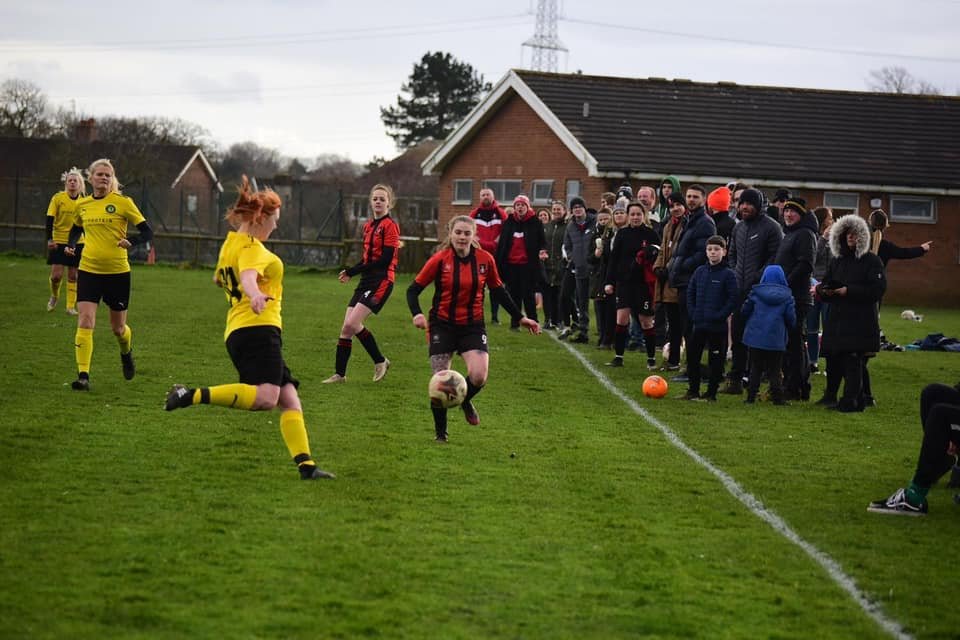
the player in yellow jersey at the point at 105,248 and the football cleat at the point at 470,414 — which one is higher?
the player in yellow jersey at the point at 105,248

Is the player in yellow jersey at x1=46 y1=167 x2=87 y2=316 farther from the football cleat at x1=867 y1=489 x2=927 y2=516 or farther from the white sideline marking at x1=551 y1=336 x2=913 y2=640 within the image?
the football cleat at x1=867 y1=489 x2=927 y2=516

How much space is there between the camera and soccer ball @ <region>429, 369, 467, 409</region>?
9.76 m

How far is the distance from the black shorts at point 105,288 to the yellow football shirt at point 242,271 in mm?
4467

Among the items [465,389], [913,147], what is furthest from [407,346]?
[913,147]

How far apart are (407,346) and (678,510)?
35.2 feet

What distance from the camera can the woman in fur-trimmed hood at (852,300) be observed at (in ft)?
42.3

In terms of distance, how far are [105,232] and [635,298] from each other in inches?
268

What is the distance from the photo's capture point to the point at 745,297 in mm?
14094

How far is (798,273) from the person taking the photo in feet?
45.0

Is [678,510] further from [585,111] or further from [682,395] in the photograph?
[585,111]

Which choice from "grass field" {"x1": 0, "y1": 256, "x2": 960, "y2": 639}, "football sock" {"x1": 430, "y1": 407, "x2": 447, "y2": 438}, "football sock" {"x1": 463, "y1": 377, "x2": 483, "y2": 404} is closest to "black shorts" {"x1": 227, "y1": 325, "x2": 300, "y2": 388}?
"grass field" {"x1": 0, "y1": 256, "x2": 960, "y2": 639}

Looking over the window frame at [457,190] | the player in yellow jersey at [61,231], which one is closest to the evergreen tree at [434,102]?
the window frame at [457,190]

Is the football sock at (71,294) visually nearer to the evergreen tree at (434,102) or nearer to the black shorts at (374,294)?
the black shorts at (374,294)

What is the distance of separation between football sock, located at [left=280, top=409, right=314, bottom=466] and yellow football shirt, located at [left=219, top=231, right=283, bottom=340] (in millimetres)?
592
